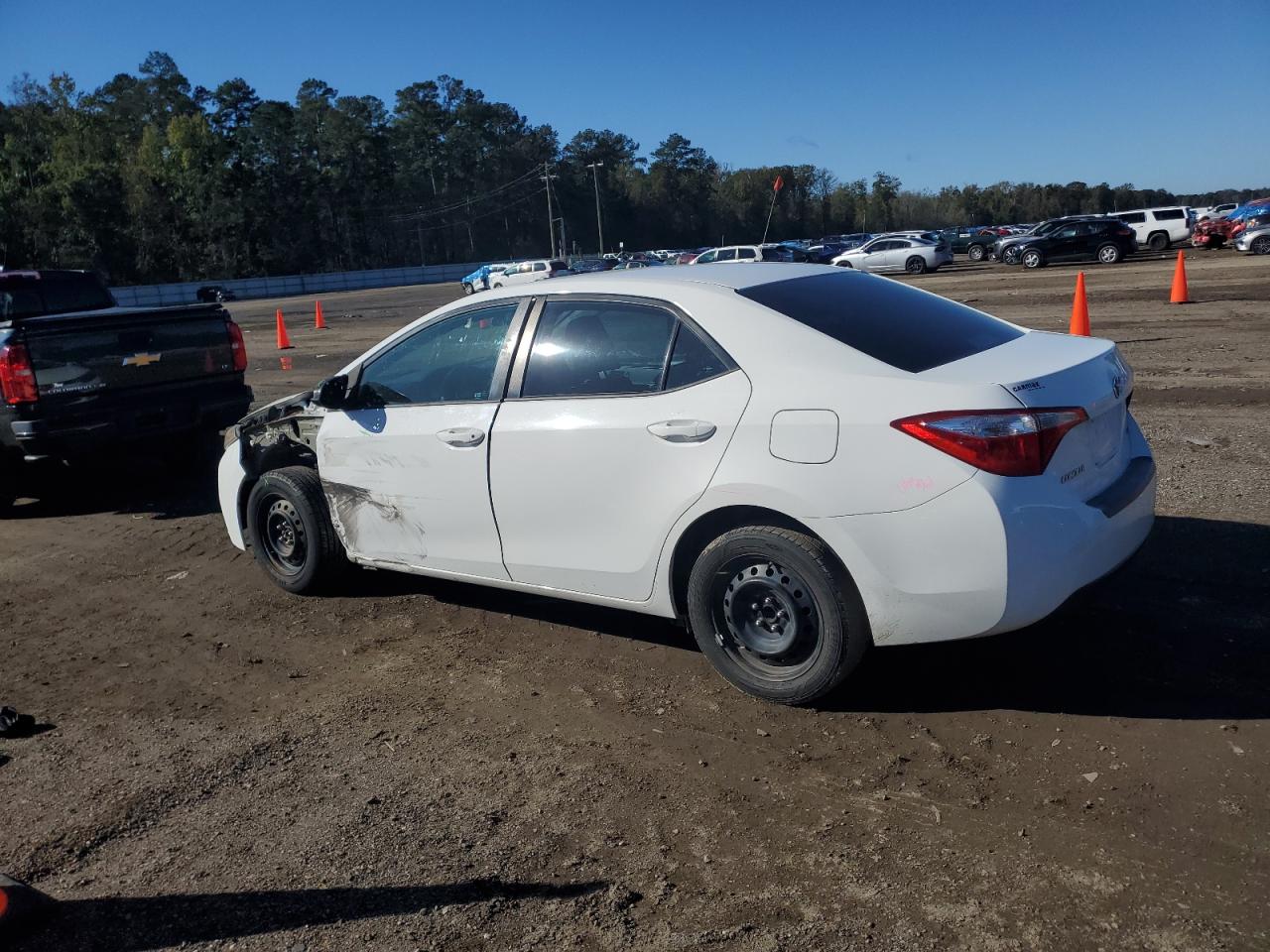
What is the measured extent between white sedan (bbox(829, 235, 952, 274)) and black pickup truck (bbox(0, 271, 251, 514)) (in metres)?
34.5

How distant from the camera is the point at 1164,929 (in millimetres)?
2709

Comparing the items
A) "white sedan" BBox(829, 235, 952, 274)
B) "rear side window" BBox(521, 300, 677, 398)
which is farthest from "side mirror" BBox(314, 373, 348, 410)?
"white sedan" BBox(829, 235, 952, 274)

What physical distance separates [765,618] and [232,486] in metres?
3.61

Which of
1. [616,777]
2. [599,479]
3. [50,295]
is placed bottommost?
[616,777]

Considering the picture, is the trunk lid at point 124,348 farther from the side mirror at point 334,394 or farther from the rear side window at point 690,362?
the rear side window at point 690,362

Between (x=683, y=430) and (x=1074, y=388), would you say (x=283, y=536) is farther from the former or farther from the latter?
(x=1074, y=388)

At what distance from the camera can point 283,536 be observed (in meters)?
6.00

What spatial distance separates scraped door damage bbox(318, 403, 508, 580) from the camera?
483 cm

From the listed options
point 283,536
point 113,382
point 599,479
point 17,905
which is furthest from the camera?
point 113,382

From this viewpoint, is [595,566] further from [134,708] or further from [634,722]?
[134,708]

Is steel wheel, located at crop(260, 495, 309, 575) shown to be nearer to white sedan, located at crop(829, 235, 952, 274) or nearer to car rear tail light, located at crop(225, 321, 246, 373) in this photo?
car rear tail light, located at crop(225, 321, 246, 373)

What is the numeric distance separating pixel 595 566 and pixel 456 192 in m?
132

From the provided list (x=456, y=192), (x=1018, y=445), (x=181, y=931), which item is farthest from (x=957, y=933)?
(x=456, y=192)

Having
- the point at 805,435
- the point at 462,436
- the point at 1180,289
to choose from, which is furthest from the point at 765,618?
the point at 1180,289
